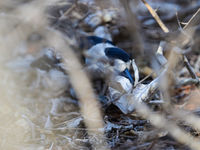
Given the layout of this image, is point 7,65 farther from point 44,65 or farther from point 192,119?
point 192,119

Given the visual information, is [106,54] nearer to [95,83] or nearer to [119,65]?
[119,65]

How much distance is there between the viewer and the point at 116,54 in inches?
62.6

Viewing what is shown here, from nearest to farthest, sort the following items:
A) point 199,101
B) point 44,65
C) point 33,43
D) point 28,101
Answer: point 199,101, point 28,101, point 44,65, point 33,43

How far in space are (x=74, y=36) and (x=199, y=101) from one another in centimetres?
100

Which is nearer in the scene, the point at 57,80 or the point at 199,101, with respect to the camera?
the point at 199,101

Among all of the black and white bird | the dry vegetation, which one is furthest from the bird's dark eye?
the dry vegetation

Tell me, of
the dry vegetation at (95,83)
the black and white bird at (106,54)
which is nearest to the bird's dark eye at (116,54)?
the black and white bird at (106,54)

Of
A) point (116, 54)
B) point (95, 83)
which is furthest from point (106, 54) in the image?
point (95, 83)

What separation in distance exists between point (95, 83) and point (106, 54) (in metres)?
0.26

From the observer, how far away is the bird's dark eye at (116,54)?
156cm

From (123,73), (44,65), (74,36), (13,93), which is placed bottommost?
(123,73)

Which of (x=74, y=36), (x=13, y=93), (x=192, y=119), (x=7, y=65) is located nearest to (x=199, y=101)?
(x=192, y=119)

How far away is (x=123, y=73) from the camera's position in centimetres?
148

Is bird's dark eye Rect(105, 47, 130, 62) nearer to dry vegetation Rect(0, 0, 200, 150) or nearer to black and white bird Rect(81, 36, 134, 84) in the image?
black and white bird Rect(81, 36, 134, 84)
